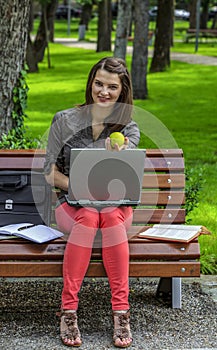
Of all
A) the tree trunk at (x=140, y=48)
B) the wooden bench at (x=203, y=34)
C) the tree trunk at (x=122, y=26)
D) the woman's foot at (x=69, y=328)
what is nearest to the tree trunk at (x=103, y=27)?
the wooden bench at (x=203, y=34)

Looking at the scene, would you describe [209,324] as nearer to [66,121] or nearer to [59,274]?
[59,274]

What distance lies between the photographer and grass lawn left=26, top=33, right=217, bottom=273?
7.54m

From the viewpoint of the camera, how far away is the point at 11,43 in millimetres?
7129

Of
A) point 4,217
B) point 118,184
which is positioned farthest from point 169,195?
point 4,217

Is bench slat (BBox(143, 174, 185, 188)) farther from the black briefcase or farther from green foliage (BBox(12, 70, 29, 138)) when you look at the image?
green foliage (BBox(12, 70, 29, 138))

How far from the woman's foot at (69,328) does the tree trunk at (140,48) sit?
13.6 m

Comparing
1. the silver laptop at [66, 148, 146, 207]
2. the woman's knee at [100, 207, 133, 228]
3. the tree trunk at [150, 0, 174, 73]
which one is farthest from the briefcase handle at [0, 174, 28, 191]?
the tree trunk at [150, 0, 174, 73]

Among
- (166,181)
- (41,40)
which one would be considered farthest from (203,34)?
(166,181)

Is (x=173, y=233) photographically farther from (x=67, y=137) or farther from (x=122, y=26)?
(x=122, y=26)

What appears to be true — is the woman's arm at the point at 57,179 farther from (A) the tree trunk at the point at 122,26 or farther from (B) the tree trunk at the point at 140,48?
(B) the tree trunk at the point at 140,48

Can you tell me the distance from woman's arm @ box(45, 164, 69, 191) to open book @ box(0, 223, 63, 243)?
249 millimetres

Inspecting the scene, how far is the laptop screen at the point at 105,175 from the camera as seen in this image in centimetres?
447

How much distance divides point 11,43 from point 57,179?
2670 millimetres

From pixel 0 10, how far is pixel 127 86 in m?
2.67
